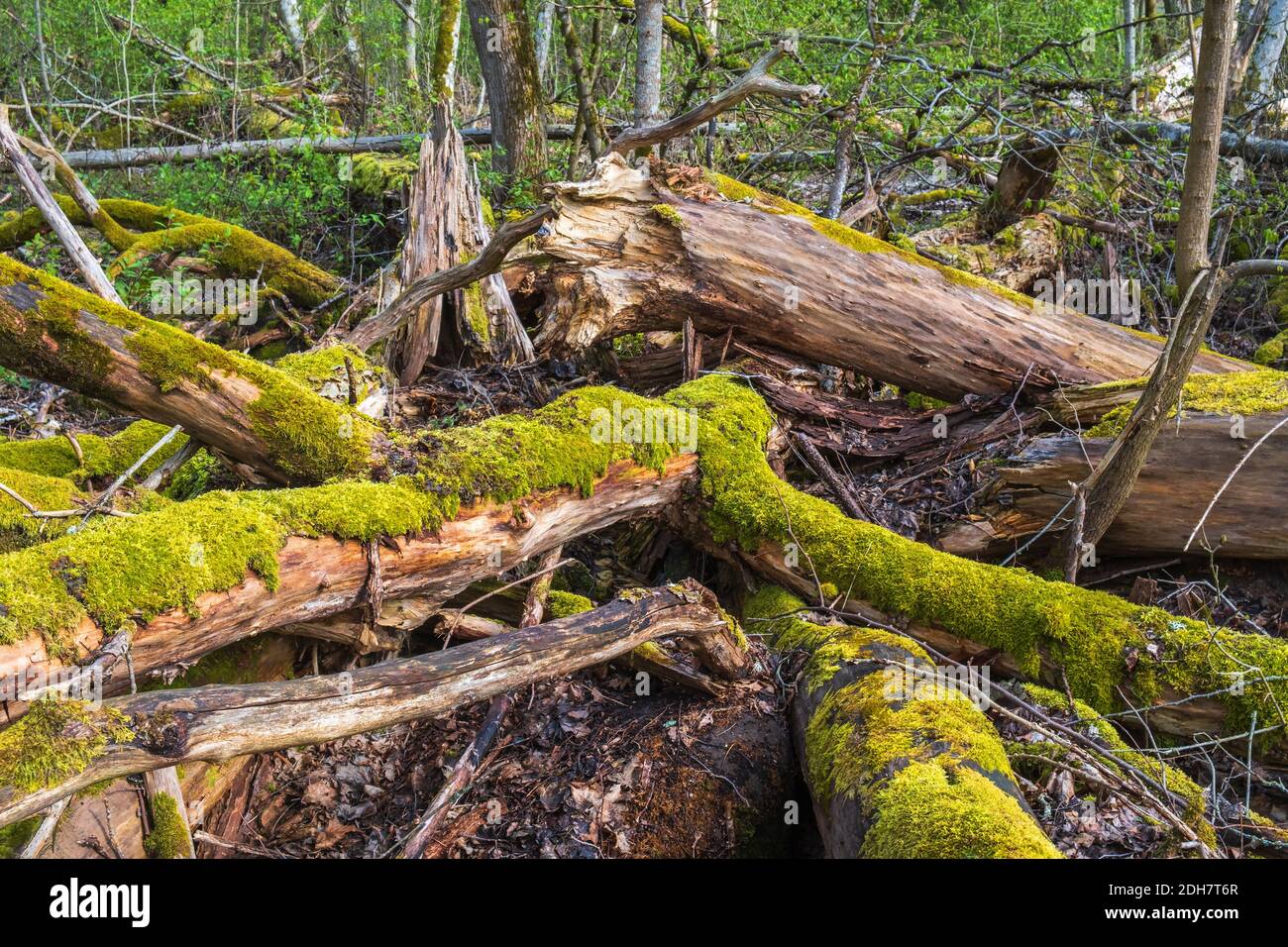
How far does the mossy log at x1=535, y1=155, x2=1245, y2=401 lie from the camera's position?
628 cm

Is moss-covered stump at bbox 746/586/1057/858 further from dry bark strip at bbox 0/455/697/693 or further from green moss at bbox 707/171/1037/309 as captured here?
green moss at bbox 707/171/1037/309

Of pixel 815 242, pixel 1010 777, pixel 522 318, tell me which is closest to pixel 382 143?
pixel 522 318

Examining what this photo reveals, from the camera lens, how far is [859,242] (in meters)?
6.55

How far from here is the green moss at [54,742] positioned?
236 cm

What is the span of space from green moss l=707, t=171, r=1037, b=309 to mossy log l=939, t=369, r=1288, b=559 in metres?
1.33

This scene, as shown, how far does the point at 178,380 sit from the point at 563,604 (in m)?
2.25

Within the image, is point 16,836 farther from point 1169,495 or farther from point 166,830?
point 1169,495

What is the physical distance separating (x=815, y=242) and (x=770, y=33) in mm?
4321

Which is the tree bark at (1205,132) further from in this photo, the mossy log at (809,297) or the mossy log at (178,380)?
the mossy log at (178,380)

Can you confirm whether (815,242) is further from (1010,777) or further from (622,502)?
(1010,777)

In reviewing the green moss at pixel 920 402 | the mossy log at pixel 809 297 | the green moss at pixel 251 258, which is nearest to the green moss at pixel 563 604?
the mossy log at pixel 809 297

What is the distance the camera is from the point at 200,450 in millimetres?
5430

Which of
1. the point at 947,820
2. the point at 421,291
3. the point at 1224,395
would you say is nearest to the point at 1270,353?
the point at 1224,395

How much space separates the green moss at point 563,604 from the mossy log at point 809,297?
Answer: 2.19 meters
